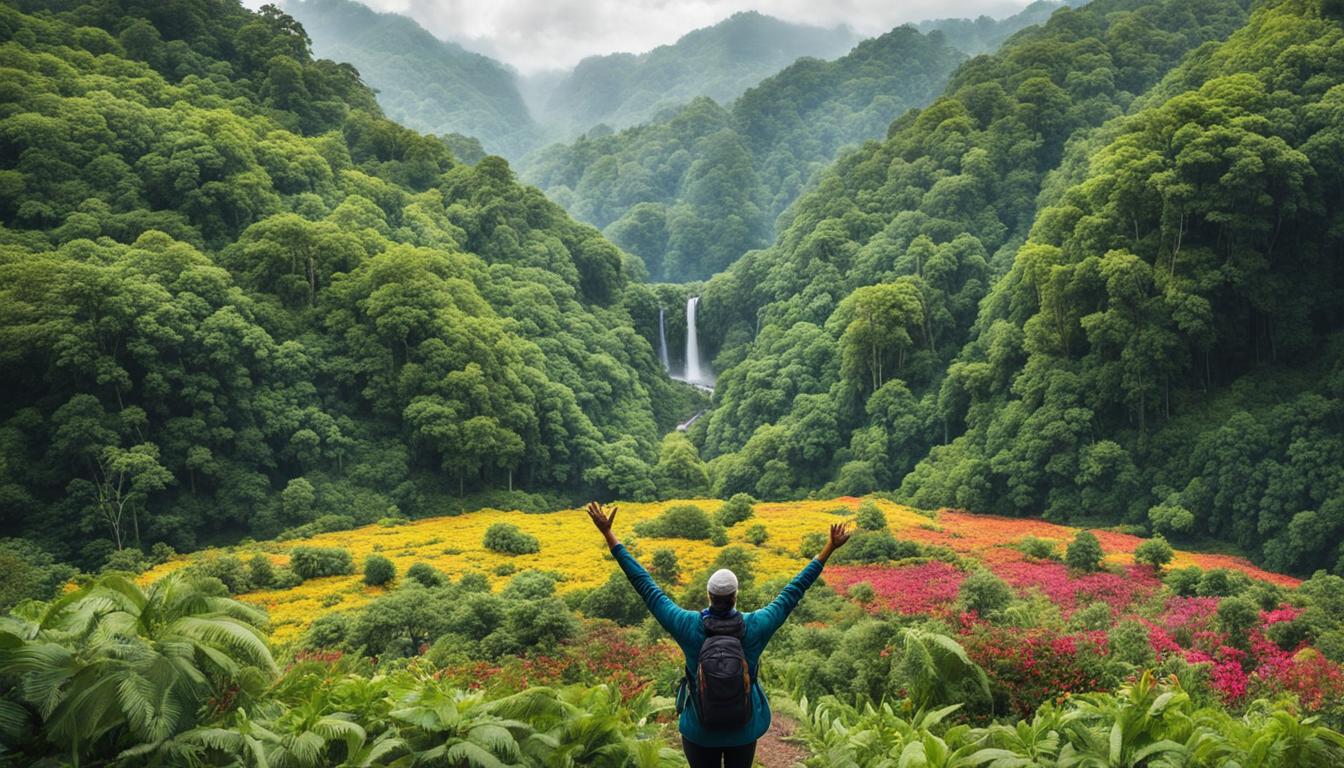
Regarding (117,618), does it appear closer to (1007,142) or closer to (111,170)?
(111,170)

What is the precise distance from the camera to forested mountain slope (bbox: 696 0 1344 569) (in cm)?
3086

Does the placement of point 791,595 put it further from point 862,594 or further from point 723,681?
point 862,594

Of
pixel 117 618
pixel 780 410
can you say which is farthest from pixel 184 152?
pixel 117 618

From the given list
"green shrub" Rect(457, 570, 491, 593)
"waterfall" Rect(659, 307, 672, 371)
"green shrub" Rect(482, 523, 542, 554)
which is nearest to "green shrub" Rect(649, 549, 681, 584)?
"green shrub" Rect(457, 570, 491, 593)

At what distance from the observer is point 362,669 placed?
11773 millimetres

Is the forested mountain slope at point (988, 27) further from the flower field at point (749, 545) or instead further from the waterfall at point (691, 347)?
the flower field at point (749, 545)

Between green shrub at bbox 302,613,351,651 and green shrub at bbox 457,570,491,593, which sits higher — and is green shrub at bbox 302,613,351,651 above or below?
above

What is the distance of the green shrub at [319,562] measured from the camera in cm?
2245

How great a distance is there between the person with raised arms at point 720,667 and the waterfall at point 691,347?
63.6 metres

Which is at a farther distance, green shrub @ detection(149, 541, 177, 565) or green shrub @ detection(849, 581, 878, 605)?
green shrub @ detection(149, 541, 177, 565)

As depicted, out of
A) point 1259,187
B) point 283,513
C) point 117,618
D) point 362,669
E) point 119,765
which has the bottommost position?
point 283,513

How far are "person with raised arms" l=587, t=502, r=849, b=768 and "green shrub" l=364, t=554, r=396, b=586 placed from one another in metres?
18.4

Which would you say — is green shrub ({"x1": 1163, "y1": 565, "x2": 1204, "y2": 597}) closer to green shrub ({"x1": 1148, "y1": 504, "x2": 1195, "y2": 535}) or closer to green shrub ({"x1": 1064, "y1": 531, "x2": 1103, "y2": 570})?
green shrub ({"x1": 1064, "y1": 531, "x2": 1103, "y2": 570})

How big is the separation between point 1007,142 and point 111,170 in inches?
1954
